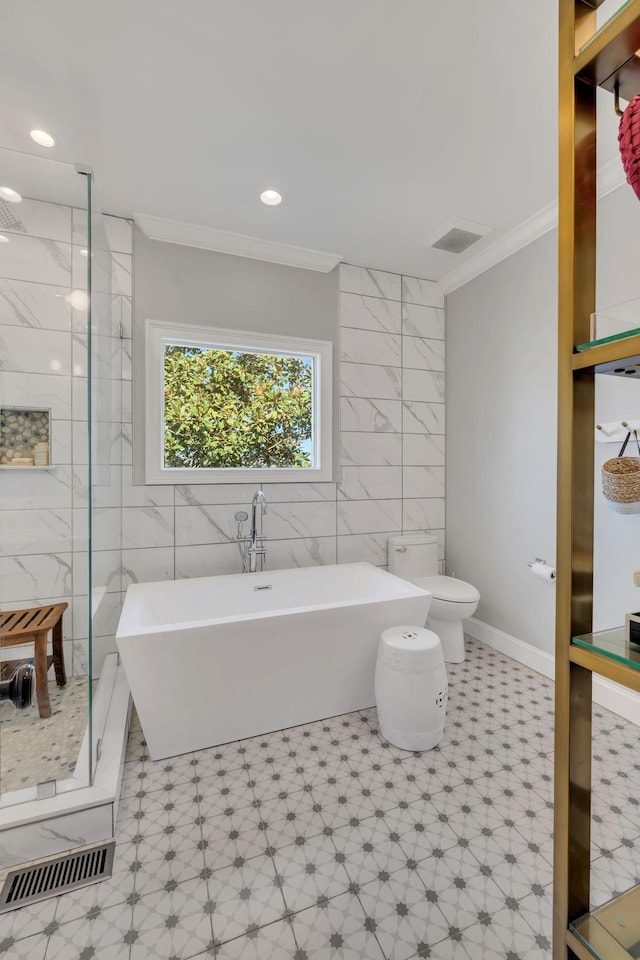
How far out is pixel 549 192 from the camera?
8.00ft

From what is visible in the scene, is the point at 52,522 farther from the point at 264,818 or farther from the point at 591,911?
the point at 591,911

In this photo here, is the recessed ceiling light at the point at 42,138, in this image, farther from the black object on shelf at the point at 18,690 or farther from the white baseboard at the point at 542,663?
the white baseboard at the point at 542,663

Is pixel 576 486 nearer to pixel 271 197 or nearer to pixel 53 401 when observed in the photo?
pixel 53 401

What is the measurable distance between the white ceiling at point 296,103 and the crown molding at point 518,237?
7 centimetres

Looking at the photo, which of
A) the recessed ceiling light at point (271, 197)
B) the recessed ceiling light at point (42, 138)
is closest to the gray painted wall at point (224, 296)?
the recessed ceiling light at point (271, 197)

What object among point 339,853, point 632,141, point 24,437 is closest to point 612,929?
point 339,853

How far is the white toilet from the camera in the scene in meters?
2.76

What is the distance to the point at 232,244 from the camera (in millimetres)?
2902

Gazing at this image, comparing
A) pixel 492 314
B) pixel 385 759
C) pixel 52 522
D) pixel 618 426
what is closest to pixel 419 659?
pixel 385 759

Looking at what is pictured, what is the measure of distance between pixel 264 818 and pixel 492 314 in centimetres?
318

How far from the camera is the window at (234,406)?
9.26 ft

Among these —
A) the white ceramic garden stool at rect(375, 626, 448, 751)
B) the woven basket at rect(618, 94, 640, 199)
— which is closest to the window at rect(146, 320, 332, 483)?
the white ceramic garden stool at rect(375, 626, 448, 751)

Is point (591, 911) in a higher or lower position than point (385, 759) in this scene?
higher

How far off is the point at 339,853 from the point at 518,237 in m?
3.33
